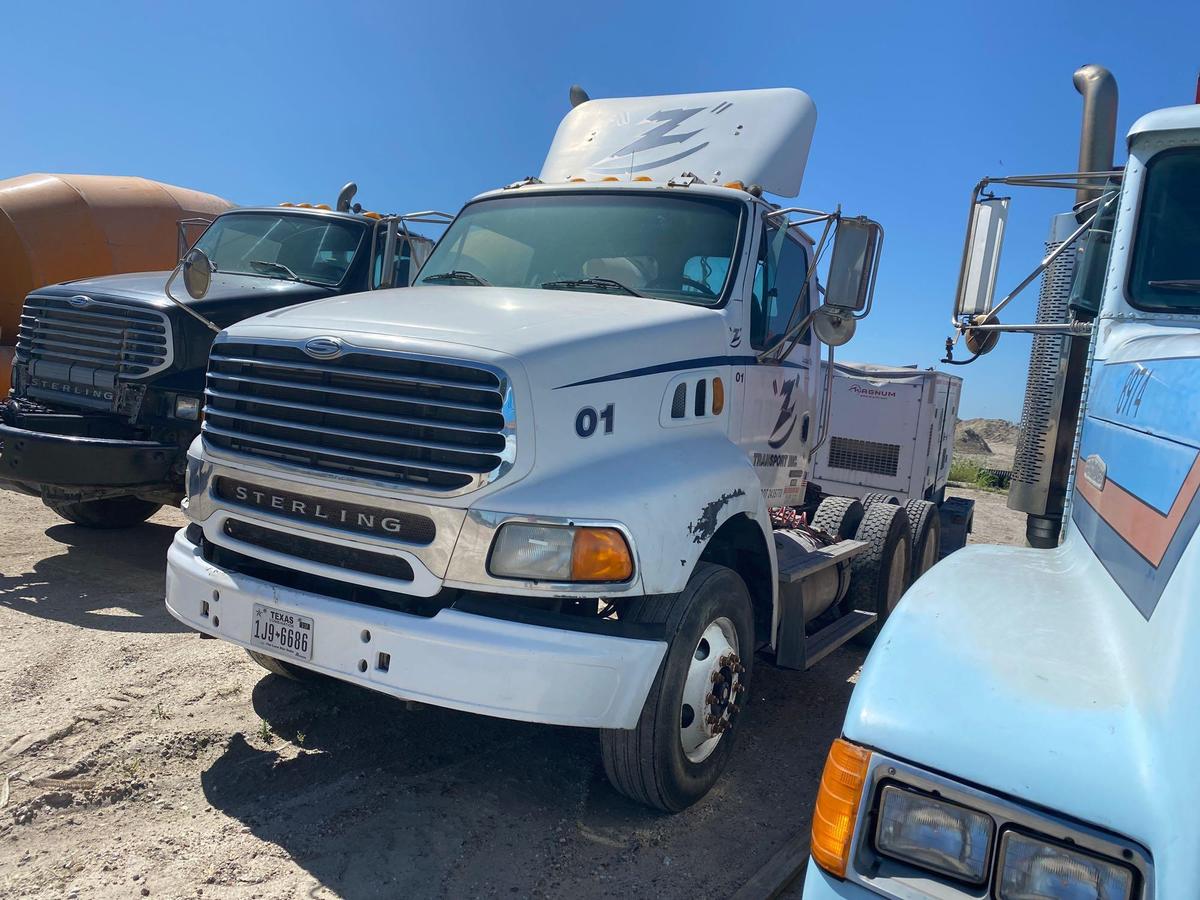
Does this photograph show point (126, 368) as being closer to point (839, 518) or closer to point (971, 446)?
point (839, 518)

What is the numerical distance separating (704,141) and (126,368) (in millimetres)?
4252

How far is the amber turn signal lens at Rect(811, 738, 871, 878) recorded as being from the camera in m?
1.82

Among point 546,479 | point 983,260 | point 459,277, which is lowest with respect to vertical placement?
point 546,479

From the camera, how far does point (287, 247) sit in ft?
24.2

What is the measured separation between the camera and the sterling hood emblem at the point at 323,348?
3.24 metres

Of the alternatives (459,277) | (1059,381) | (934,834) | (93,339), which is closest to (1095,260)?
(1059,381)

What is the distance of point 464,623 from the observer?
9.66 ft

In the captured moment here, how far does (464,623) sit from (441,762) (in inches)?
50.4

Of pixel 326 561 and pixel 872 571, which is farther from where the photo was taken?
pixel 872 571

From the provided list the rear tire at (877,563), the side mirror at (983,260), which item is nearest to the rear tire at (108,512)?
the rear tire at (877,563)

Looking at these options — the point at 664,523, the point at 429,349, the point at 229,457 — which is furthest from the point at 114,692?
the point at 664,523

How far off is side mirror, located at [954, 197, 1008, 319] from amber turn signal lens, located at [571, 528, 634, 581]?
6.77ft

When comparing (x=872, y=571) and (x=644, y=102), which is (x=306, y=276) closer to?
(x=644, y=102)

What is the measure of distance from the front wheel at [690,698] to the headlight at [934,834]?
152 centimetres
